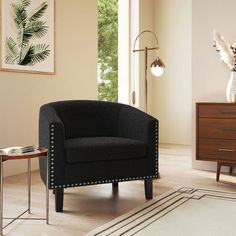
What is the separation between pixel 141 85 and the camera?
278 inches

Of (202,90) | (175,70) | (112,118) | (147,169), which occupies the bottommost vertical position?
(147,169)

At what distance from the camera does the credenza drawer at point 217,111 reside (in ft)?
13.4

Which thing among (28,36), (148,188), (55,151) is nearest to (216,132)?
(148,188)

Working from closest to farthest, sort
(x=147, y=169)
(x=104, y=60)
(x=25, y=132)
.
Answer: (x=147, y=169) < (x=25, y=132) < (x=104, y=60)

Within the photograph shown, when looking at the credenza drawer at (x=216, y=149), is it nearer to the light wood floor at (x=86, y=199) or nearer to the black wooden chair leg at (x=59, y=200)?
the light wood floor at (x=86, y=199)

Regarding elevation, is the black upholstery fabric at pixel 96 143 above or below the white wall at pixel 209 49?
below

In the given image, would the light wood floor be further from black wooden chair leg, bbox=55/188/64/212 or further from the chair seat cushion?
the chair seat cushion

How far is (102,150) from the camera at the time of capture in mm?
3086

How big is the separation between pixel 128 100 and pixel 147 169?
12.4ft

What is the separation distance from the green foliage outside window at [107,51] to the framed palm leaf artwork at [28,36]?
10.4 feet

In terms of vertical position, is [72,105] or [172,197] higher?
[72,105]

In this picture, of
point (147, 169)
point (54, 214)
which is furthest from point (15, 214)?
point (147, 169)

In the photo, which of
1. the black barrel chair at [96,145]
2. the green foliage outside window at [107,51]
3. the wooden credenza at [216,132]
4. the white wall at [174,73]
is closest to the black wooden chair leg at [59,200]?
the black barrel chair at [96,145]

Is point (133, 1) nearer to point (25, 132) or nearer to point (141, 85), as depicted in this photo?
point (141, 85)
